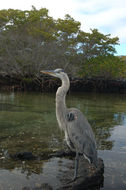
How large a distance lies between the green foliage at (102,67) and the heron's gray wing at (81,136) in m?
22.4

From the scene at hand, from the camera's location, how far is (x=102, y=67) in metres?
25.8

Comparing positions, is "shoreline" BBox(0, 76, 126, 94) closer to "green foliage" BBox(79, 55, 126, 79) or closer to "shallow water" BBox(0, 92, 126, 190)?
"green foliage" BBox(79, 55, 126, 79)

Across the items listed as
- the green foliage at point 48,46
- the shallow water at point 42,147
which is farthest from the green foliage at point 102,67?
the shallow water at point 42,147

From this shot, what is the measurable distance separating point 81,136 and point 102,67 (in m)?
22.9

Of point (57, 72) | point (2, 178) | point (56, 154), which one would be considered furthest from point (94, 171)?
point (57, 72)

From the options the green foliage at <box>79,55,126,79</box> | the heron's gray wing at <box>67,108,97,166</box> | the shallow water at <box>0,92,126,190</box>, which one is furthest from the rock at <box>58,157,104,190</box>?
the green foliage at <box>79,55,126,79</box>

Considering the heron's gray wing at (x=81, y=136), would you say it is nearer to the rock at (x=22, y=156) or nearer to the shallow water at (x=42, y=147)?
the shallow water at (x=42, y=147)

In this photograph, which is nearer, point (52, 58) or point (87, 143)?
point (87, 143)

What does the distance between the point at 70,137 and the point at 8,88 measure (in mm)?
20292

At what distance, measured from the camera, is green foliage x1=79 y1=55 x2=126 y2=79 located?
2589cm

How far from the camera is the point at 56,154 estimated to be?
448 centimetres

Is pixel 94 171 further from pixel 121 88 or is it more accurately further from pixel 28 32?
pixel 121 88

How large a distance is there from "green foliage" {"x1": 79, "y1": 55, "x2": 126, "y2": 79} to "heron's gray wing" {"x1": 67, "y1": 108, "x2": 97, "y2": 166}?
73.3 feet

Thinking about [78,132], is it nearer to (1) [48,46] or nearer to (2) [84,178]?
(2) [84,178]
